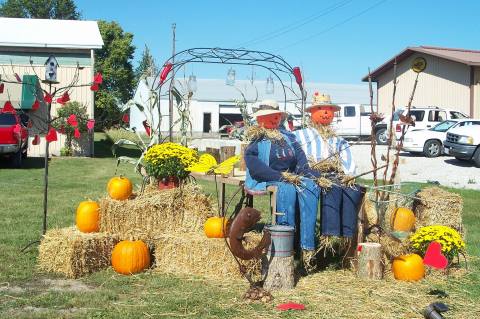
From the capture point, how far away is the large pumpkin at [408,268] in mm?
6113

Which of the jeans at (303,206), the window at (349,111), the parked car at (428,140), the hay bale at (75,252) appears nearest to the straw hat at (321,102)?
the jeans at (303,206)

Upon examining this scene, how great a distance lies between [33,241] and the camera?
7.46 m

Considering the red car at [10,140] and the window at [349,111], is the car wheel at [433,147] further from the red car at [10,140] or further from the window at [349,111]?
the red car at [10,140]

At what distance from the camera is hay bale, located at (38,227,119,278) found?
609cm

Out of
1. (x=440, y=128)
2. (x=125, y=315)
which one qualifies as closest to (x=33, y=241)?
(x=125, y=315)

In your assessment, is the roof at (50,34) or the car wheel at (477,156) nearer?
the car wheel at (477,156)

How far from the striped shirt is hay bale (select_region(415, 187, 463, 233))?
123 centimetres

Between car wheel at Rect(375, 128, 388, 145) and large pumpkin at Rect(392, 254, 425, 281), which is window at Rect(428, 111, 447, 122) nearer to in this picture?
car wheel at Rect(375, 128, 388, 145)

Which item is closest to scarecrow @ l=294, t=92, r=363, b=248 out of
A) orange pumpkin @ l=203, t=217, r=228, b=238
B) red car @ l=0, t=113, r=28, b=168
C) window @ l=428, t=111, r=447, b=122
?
orange pumpkin @ l=203, t=217, r=228, b=238

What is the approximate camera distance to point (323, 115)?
6.79 meters

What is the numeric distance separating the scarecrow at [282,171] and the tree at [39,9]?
219 ft

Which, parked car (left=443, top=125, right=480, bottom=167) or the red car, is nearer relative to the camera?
the red car

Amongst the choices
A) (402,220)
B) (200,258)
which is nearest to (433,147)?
(402,220)

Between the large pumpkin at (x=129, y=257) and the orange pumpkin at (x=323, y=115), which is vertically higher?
the orange pumpkin at (x=323, y=115)
